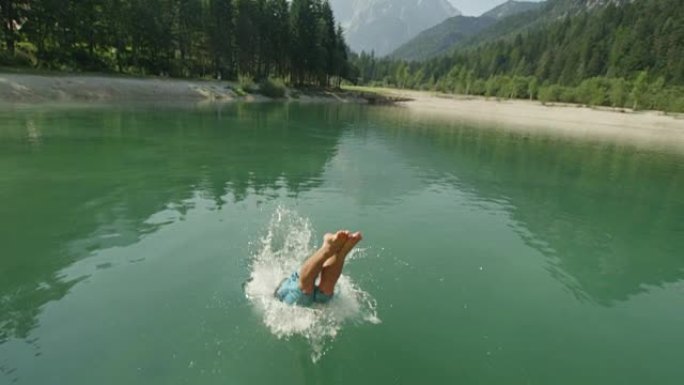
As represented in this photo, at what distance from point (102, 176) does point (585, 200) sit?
23937 mm

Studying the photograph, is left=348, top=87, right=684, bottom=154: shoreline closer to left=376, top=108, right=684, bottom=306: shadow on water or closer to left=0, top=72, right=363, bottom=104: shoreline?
left=376, top=108, right=684, bottom=306: shadow on water

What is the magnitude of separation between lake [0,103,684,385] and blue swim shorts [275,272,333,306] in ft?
0.76

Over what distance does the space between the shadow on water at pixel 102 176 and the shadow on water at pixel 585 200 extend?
10190 millimetres

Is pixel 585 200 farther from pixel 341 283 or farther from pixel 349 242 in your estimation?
pixel 349 242

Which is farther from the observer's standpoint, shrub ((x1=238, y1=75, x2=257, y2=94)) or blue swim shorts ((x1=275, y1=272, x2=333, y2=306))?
shrub ((x1=238, y1=75, x2=257, y2=94))

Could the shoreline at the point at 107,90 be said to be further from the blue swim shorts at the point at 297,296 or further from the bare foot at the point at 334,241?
the bare foot at the point at 334,241

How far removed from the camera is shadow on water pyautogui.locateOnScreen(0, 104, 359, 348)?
1151 cm

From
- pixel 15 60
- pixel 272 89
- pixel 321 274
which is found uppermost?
pixel 15 60

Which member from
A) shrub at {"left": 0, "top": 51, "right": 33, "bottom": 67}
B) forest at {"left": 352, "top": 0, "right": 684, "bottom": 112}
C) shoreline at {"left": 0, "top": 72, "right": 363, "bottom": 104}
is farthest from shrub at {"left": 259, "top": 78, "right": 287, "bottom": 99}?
forest at {"left": 352, "top": 0, "right": 684, "bottom": 112}

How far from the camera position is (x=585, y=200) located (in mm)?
23531

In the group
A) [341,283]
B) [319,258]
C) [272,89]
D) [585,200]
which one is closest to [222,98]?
[272,89]

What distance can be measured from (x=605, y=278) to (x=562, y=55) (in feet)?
622

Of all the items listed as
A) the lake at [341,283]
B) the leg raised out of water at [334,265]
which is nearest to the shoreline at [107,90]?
the lake at [341,283]

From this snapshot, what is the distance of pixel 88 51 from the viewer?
69938 millimetres
